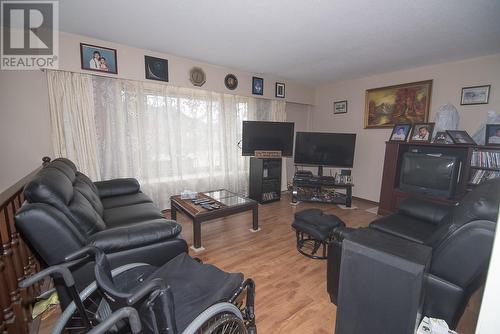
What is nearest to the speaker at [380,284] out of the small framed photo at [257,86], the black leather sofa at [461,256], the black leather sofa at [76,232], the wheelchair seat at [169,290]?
the black leather sofa at [461,256]

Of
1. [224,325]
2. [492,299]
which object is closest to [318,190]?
[224,325]

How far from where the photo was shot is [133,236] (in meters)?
1.53

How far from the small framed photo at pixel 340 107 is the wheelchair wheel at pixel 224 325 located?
14.8ft

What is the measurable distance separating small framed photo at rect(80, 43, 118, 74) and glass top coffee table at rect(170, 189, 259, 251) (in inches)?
73.0

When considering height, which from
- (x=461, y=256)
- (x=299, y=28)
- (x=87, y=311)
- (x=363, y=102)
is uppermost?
(x=299, y=28)

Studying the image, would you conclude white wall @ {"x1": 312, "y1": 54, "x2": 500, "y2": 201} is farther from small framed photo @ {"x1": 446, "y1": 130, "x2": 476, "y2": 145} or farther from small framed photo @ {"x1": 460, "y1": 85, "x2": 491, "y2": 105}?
small framed photo @ {"x1": 446, "y1": 130, "x2": 476, "y2": 145}

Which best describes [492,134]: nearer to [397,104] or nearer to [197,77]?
[397,104]

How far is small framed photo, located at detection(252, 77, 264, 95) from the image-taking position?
4188 mm

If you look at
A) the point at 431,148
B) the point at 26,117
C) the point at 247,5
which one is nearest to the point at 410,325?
the point at 247,5

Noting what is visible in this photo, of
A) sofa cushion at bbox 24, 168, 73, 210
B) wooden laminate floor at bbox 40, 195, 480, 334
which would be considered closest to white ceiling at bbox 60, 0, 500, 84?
sofa cushion at bbox 24, 168, 73, 210

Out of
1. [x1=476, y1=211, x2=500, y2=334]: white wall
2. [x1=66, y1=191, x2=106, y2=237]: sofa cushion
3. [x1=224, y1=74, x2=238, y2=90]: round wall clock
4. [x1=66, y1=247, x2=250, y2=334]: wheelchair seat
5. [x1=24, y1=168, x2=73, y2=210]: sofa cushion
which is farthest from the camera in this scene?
[x1=224, y1=74, x2=238, y2=90]: round wall clock

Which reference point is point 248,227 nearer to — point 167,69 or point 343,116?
point 167,69

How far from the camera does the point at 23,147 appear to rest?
249 centimetres

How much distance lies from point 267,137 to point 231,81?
116 cm
